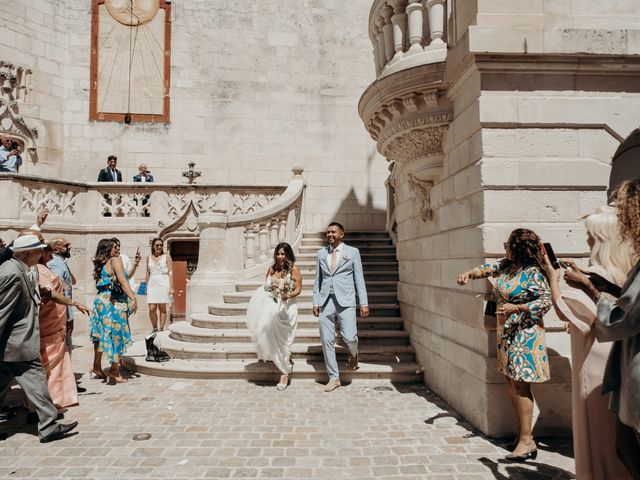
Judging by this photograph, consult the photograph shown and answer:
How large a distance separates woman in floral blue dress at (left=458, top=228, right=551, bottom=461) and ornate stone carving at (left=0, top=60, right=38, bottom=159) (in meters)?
13.1

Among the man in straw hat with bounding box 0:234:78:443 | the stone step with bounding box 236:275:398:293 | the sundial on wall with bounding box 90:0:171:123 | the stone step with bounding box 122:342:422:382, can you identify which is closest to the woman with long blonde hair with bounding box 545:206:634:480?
the stone step with bounding box 122:342:422:382

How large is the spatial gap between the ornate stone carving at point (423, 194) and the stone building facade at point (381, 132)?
0.02m

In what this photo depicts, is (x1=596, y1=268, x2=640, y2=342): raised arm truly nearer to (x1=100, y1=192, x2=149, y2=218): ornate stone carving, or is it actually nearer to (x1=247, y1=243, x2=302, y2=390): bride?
(x1=247, y1=243, x2=302, y2=390): bride

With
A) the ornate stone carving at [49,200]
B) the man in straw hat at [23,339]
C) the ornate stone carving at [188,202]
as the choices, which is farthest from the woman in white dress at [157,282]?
the ornate stone carving at [49,200]

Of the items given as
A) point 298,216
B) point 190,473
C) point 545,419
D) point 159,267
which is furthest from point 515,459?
point 298,216

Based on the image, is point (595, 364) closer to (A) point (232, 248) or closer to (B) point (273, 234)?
(A) point (232, 248)

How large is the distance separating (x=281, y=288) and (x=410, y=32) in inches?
142

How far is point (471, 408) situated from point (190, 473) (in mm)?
2772

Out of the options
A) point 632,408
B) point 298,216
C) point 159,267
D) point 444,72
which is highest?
point 444,72

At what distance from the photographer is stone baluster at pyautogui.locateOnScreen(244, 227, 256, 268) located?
28.6ft

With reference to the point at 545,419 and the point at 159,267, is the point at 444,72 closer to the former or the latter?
the point at 545,419

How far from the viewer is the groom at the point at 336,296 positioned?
18.3 ft

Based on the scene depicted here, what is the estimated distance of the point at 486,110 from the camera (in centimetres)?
402

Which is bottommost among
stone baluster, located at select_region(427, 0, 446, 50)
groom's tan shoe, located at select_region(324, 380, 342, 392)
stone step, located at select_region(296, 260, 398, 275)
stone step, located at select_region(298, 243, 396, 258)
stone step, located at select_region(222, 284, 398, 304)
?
groom's tan shoe, located at select_region(324, 380, 342, 392)
